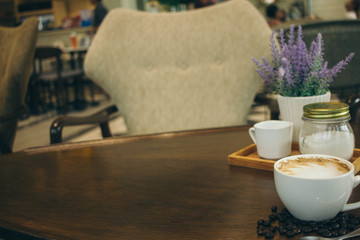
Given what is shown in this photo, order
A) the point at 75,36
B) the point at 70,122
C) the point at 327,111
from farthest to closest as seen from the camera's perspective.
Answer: the point at 75,36
the point at 70,122
the point at 327,111

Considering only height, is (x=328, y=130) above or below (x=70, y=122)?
above

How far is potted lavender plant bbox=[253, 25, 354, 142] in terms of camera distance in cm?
74

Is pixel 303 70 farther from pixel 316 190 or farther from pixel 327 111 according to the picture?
pixel 316 190

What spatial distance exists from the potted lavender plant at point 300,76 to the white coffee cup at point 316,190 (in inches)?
10.4

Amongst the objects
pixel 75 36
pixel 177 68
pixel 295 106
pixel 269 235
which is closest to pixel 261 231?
pixel 269 235

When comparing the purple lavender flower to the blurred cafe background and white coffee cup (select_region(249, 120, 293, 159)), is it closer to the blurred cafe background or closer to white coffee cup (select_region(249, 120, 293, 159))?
white coffee cup (select_region(249, 120, 293, 159))

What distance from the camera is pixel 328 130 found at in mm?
642

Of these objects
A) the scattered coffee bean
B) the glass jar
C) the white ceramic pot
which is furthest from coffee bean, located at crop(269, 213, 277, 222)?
the white ceramic pot

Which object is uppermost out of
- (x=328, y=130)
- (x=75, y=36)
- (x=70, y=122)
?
(x=75, y=36)

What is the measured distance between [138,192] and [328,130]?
353 millimetres

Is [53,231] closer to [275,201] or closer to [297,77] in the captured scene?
[275,201]

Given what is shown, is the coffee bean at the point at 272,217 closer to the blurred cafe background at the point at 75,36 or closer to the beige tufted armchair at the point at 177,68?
the beige tufted armchair at the point at 177,68

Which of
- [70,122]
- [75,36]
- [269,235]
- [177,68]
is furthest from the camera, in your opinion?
[75,36]

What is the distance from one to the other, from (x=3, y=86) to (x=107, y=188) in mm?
1279
